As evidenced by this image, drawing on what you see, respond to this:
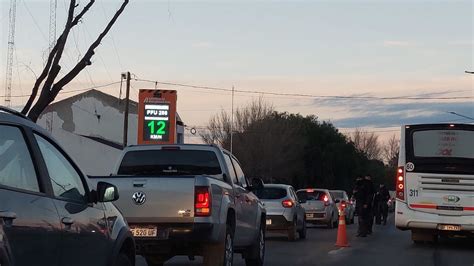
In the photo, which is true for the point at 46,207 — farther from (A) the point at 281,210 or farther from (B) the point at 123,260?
(A) the point at 281,210

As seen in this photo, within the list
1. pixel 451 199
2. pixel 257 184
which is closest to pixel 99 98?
pixel 451 199

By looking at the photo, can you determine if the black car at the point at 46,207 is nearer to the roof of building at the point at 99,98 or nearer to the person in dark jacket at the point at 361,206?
the person in dark jacket at the point at 361,206

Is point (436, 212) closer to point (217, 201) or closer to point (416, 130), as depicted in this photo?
point (416, 130)

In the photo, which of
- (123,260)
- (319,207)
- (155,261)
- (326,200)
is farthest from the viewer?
(326,200)

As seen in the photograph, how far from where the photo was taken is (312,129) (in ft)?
238

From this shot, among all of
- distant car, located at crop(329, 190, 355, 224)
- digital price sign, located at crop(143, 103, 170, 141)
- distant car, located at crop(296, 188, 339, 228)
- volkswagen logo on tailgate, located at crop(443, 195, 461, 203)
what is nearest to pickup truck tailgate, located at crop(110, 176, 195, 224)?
volkswagen logo on tailgate, located at crop(443, 195, 461, 203)

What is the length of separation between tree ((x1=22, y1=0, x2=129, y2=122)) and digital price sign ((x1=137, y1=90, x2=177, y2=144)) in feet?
79.9

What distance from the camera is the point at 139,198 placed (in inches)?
368

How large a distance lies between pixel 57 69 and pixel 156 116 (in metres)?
25.9

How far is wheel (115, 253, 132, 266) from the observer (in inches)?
257

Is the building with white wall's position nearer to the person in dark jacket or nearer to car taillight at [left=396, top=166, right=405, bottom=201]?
the person in dark jacket

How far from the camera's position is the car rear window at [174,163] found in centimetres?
1108

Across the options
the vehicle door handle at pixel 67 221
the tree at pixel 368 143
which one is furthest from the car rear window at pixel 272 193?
the tree at pixel 368 143

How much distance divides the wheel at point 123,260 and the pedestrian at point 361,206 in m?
15.1
